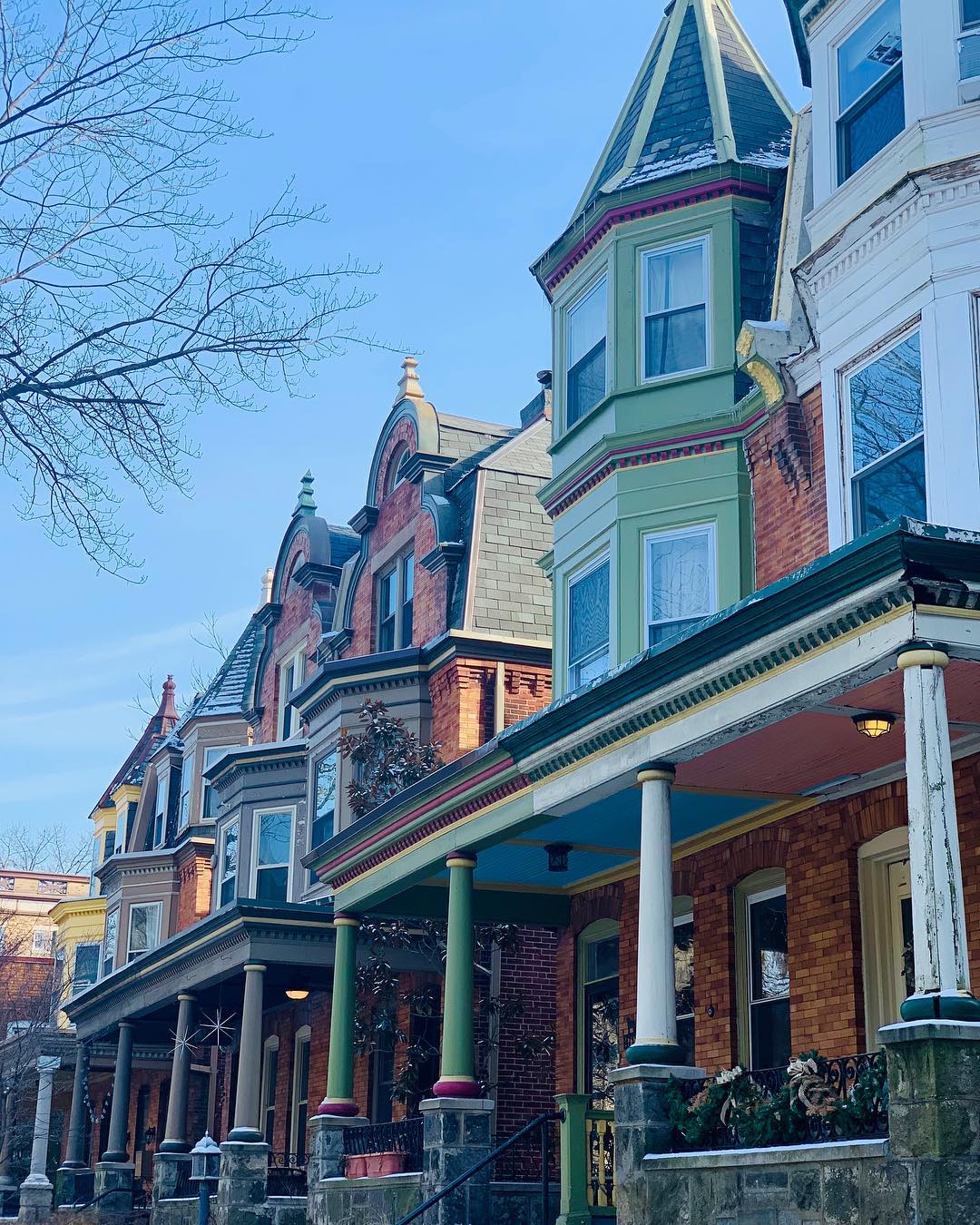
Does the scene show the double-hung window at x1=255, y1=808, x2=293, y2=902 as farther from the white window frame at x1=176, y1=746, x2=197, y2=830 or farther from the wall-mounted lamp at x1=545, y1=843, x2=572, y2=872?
the wall-mounted lamp at x1=545, y1=843, x2=572, y2=872

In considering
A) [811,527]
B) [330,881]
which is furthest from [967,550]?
[330,881]

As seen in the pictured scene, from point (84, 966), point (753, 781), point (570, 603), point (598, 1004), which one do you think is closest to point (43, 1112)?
point (84, 966)

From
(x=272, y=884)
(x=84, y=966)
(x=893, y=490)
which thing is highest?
(x=893, y=490)

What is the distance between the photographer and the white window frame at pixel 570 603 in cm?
1853

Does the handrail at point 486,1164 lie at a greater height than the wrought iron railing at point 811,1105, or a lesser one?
lesser

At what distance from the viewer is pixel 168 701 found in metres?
51.6

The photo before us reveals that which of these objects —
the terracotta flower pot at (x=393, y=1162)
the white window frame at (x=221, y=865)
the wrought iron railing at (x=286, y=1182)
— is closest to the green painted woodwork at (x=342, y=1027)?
the terracotta flower pot at (x=393, y=1162)

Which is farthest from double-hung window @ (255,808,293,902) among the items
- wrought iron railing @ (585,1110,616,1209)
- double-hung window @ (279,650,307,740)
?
wrought iron railing @ (585,1110,616,1209)

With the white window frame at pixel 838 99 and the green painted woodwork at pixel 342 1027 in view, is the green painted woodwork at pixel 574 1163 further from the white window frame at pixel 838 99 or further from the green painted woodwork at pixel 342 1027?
the white window frame at pixel 838 99

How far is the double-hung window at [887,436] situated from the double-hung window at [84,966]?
130ft

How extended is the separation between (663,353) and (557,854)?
5.97 meters

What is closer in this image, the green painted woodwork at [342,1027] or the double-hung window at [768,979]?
the double-hung window at [768,979]

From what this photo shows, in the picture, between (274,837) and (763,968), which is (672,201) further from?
(274,837)

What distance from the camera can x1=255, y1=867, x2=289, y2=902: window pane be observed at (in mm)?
29656
